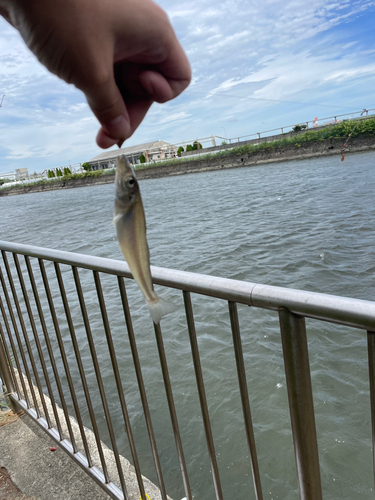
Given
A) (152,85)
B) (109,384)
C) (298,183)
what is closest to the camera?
(152,85)

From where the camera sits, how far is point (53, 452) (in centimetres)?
231

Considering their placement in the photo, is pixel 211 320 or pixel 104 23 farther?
pixel 211 320

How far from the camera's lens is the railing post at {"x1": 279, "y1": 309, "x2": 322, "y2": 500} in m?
0.95

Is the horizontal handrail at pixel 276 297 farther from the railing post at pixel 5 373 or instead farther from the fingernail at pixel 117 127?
the railing post at pixel 5 373

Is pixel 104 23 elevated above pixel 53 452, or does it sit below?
above

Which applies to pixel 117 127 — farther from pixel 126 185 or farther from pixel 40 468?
pixel 40 468

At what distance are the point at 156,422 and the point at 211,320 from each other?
2.69 m

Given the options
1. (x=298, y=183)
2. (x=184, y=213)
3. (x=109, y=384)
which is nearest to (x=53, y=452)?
(x=109, y=384)

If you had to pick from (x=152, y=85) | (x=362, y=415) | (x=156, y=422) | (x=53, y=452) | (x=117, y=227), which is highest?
(x=152, y=85)

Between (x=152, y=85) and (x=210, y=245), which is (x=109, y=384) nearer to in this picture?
(x=152, y=85)

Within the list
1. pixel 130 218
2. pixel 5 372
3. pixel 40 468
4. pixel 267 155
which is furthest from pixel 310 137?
pixel 130 218

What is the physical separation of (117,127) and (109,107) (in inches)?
0.9

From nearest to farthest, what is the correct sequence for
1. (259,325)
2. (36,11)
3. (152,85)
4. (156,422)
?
1. (36,11)
2. (152,85)
3. (156,422)
4. (259,325)

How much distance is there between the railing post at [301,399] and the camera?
95 cm
